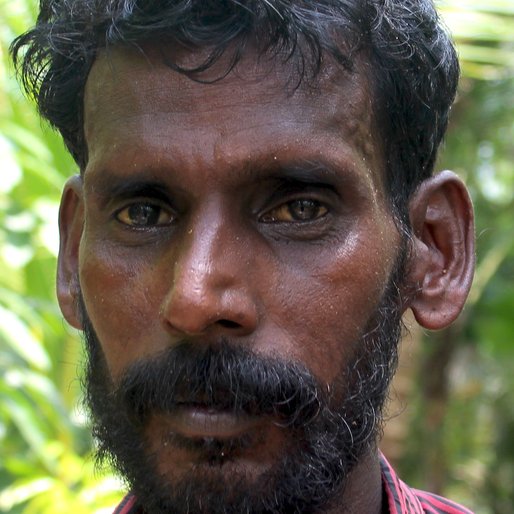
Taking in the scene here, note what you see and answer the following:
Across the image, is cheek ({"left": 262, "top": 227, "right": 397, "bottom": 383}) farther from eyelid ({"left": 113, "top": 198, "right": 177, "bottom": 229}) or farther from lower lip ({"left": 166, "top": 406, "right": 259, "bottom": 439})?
eyelid ({"left": 113, "top": 198, "right": 177, "bottom": 229})

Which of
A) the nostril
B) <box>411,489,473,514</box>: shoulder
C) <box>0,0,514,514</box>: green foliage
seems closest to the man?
the nostril

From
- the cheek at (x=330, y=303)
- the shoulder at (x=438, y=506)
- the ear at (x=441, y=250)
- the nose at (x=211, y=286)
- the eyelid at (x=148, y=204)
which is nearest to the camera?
the nose at (x=211, y=286)

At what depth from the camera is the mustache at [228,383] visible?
76.2 inches

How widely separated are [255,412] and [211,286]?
28 cm

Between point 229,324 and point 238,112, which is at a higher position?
point 238,112

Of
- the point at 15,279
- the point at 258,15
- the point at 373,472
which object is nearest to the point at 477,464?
the point at 15,279

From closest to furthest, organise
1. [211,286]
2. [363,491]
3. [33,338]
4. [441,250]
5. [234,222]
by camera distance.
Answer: [211,286]
[234,222]
[363,491]
[441,250]
[33,338]

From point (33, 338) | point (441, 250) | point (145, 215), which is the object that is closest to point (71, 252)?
point (145, 215)

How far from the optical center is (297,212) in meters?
2.10

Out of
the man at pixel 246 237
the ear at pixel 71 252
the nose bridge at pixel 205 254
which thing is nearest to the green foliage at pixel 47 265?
the ear at pixel 71 252

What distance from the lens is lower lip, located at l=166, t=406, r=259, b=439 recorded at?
6.51ft

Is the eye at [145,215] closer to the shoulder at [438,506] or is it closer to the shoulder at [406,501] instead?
the shoulder at [406,501]

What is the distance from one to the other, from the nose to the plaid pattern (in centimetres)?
66

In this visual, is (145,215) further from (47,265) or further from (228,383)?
(47,265)
